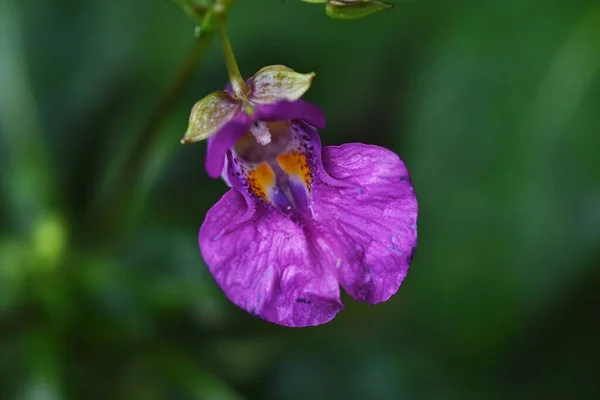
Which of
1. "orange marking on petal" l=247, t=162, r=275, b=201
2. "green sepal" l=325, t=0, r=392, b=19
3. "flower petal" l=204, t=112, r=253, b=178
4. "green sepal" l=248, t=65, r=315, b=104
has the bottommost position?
"orange marking on petal" l=247, t=162, r=275, b=201

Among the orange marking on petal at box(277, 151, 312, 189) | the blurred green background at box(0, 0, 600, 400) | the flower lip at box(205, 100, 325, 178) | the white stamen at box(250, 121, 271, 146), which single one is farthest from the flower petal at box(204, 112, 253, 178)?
the blurred green background at box(0, 0, 600, 400)

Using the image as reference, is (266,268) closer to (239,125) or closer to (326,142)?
(239,125)

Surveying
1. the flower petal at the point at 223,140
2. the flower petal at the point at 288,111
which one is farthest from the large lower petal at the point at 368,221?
the flower petal at the point at 223,140

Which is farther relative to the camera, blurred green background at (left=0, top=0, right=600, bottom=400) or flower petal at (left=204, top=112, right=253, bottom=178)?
blurred green background at (left=0, top=0, right=600, bottom=400)

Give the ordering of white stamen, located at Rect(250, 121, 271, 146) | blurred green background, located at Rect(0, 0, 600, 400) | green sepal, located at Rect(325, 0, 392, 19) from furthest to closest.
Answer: blurred green background, located at Rect(0, 0, 600, 400) → white stamen, located at Rect(250, 121, 271, 146) → green sepal, located at Rect(325, 0, 392, 19)

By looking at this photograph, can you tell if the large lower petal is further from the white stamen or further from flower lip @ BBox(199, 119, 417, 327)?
the white stamen

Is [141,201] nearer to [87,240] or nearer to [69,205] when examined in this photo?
[87,240]

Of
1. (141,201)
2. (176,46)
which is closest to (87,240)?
(141,201)
